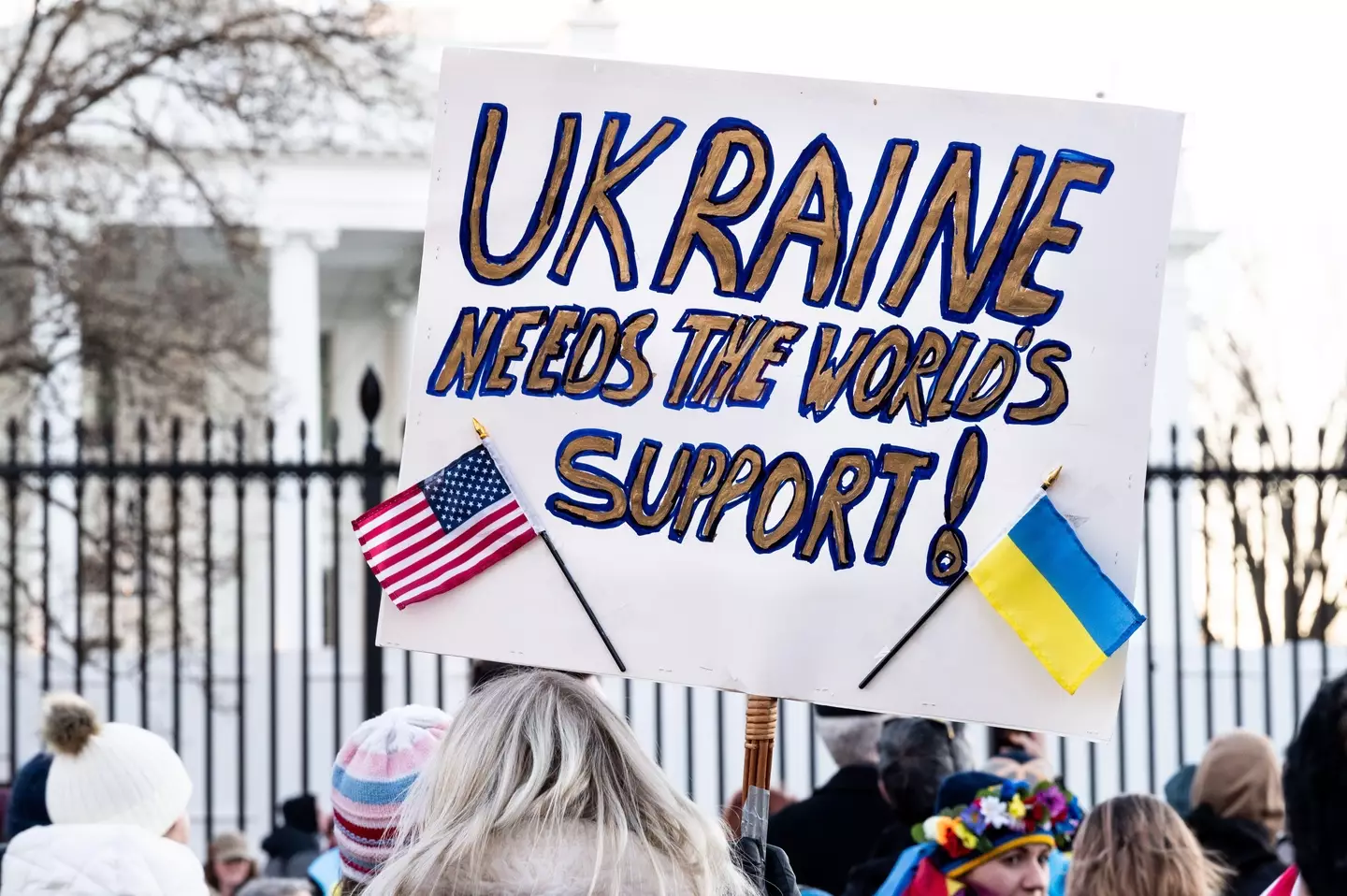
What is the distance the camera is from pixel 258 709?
1515 cm

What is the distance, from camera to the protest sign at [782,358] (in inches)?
118

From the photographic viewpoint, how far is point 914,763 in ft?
14.5

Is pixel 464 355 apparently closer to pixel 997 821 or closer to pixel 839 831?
pixel 997 821

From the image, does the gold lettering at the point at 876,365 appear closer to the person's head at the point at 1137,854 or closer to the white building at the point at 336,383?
the person's head at the point at 1137,854

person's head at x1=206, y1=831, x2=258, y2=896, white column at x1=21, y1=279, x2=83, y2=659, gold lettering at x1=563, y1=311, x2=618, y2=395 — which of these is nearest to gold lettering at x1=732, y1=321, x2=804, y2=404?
gold lettering at x1=563, y1=311, x2=618, y2=395

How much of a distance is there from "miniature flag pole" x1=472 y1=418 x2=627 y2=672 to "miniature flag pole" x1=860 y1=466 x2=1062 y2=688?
1.45 ft

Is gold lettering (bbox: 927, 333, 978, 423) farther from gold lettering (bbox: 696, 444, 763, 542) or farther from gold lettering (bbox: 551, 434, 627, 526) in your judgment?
gold lettering (bbox: 551, 434, 627, 526)

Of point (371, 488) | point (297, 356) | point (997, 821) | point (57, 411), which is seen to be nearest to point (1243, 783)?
point (997, 821)

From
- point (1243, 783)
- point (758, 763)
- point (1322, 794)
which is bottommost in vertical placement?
point (1243, 783)

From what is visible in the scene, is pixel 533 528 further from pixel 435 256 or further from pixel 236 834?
pixel 236 834

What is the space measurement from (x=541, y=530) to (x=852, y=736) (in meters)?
1.94

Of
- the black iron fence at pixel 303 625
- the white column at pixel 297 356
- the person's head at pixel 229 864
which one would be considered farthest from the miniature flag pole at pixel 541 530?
the white column at pixel 297 356

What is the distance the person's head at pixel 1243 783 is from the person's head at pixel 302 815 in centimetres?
352

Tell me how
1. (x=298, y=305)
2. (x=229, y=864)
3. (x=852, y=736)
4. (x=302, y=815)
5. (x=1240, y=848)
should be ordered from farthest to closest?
(x=298, y=305) → (x=229, y=864) → (x=302, y=815) → (x=852, y=736) → (x=1240, y=848)
